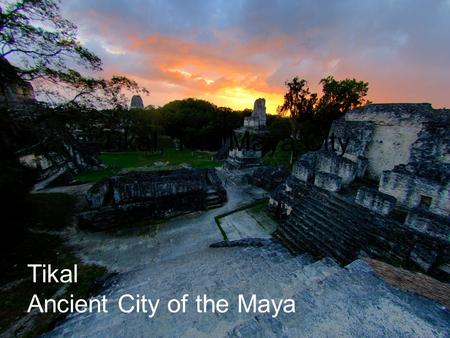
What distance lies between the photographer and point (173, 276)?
4398 mm

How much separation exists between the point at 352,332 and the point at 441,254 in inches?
148

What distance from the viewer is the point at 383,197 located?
5176mm

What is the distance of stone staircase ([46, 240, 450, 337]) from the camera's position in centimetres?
232

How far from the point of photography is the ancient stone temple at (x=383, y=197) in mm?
4438

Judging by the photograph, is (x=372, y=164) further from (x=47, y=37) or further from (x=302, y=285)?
(x=47, y=37)

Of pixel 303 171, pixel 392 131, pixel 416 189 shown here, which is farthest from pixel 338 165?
pixel 392 131

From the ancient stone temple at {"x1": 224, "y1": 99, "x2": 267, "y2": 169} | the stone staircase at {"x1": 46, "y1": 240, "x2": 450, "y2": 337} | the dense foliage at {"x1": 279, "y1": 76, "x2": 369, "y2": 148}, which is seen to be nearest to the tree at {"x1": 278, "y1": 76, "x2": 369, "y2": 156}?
the dense foliage at {"x1": 279, "y1": 76, "x2": 369, "y2": 148}

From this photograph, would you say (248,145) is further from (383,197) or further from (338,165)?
(383,197)

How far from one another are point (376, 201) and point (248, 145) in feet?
35.3

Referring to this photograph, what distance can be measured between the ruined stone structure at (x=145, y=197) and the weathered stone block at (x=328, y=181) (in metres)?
4.46

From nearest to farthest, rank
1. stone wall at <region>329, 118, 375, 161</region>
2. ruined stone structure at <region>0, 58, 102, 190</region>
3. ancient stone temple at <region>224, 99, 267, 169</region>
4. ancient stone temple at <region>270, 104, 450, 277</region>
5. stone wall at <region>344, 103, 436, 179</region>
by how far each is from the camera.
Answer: ancient stone temple at <region>270, 104, 450, 277</region> → ruined stone structure at <region>0, 58, 102, 190</region> → stone wall at <region>344, 103, 436, 179</region> → stone wall at <region>329, 118, 375, 161</region> → ancient stone temple at <region>224, 99, 267, 169</region>

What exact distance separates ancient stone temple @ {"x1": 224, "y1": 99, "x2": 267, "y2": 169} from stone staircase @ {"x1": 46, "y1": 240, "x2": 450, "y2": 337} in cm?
1087

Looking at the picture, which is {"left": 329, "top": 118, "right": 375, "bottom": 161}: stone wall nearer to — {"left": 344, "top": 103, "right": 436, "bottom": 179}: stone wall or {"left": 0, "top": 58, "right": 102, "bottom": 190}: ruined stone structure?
{"left": 344, "top": 103, "right": 436, "bottom": 179}: stone wall

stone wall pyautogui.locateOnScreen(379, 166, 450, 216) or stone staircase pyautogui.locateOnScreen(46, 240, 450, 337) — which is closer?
stone staircase pyautogui.locateOnScreen(46, 240, 450, 337)
